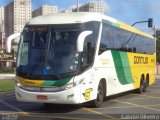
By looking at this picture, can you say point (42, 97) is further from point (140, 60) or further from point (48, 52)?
point (140, 60)

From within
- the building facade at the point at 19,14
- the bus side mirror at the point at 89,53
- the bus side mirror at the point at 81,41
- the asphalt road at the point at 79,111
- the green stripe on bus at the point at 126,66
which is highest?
the building facade at the point at 19,14

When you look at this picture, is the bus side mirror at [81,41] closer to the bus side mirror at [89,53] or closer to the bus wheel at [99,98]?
the bus side mirror at [89,53]

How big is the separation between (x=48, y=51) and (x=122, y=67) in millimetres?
5534

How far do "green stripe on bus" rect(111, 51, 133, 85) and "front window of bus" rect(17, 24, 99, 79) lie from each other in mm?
3582

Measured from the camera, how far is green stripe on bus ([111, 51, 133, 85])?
17.4m

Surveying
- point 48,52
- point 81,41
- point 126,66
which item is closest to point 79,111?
point 48,52

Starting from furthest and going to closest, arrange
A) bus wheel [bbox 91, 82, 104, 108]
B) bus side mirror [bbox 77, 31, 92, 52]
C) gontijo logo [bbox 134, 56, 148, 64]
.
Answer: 1. gontijo logo [bbox 134, 56, 148, 64]
2. bus wheel [bbox 91, 82, 104, 108]
3. bus side mirror [bbox 77, 31, 92, 52]

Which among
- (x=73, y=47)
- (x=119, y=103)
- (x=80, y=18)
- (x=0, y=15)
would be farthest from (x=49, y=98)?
(x=0, y=15)

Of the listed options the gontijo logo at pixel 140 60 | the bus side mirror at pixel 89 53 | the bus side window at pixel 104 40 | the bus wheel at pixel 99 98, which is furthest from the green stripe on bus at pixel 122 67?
the bus side mirror at pixel 89 53

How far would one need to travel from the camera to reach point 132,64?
65.9 ft

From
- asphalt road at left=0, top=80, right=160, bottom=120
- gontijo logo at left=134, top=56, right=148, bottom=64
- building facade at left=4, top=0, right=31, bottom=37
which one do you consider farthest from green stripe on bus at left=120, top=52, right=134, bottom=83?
building facade at left=4, top=0, right=31, bottom=37

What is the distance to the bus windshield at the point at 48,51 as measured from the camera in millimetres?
13344

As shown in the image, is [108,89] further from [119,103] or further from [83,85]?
[83,85]

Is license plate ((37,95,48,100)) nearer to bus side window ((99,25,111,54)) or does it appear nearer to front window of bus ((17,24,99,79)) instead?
front window of bus ((17,24,99,79))
